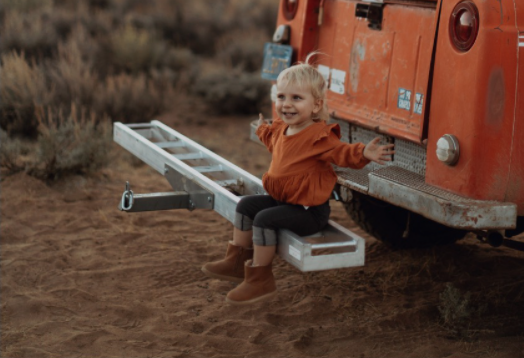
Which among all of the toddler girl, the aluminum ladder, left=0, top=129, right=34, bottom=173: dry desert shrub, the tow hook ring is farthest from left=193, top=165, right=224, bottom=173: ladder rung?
left=0, top=129, right=34, bottom=173: dry desert shrub

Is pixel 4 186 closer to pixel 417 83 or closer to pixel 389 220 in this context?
pixel 389 220

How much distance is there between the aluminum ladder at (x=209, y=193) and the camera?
3.08m

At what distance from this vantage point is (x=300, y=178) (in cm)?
338

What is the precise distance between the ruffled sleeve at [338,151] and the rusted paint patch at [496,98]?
0.58 meters

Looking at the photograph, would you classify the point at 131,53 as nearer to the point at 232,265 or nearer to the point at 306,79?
the point at 232,265

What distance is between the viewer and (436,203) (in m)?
3.29

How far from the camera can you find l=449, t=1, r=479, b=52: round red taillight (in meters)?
3.34

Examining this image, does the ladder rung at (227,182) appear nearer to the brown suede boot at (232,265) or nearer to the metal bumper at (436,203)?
the brown suede boot at (232,265)

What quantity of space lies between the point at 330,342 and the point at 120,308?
119cm

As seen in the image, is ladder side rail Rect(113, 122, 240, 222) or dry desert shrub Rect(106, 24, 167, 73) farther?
dry desert shrub Rect(106, 24, 167, 73)

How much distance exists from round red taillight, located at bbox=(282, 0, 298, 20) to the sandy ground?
162cm

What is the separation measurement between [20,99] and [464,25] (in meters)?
5.65

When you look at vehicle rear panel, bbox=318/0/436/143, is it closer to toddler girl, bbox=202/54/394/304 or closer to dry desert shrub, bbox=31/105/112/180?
toddler girl, bbox=202/54/394/304

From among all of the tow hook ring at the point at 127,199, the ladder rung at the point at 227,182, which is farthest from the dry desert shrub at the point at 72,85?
the tow hook ring at the point at 127,199
